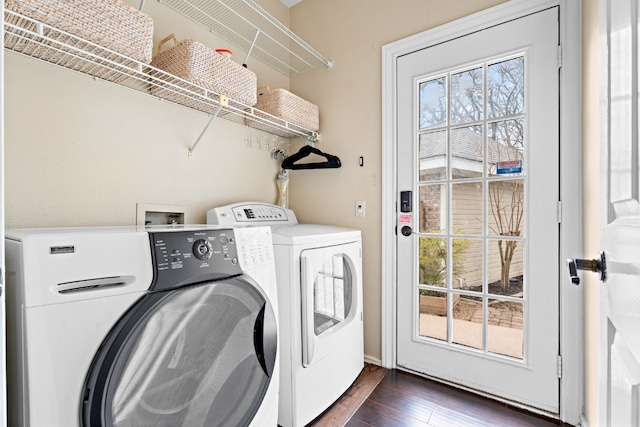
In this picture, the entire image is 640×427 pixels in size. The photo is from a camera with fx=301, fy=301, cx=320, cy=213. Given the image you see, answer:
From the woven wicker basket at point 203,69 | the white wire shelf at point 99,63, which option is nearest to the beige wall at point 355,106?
the white wire shelf at point 99,63

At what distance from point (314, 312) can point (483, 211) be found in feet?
3.65

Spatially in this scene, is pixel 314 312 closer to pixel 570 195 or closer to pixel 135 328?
pixel 135 328

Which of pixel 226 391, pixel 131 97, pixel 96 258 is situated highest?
pixel 131 97

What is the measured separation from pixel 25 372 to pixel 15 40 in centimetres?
117

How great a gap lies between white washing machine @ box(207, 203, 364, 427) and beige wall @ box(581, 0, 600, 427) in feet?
3.60

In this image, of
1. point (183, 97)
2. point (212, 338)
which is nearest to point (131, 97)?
point (183, 97)

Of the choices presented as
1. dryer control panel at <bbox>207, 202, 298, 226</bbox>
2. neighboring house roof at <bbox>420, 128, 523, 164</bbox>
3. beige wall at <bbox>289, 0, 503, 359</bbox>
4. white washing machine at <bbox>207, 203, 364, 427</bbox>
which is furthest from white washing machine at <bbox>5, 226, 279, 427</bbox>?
neighboring house roof at <bbox>420, 128, 523, 164</bbox>

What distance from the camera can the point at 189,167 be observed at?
1.75 metres

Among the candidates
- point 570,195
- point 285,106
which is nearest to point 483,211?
point 570,195

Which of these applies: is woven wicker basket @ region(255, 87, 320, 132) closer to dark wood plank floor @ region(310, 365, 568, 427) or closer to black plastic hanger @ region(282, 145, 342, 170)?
black plastic hanger @ region(282, 145, 342, 170)

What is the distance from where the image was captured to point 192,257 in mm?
959

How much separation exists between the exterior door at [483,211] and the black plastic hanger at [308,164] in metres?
0.46

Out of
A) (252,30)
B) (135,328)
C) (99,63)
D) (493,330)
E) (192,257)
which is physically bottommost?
(493,330)

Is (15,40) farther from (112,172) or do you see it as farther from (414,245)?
(414,245)
